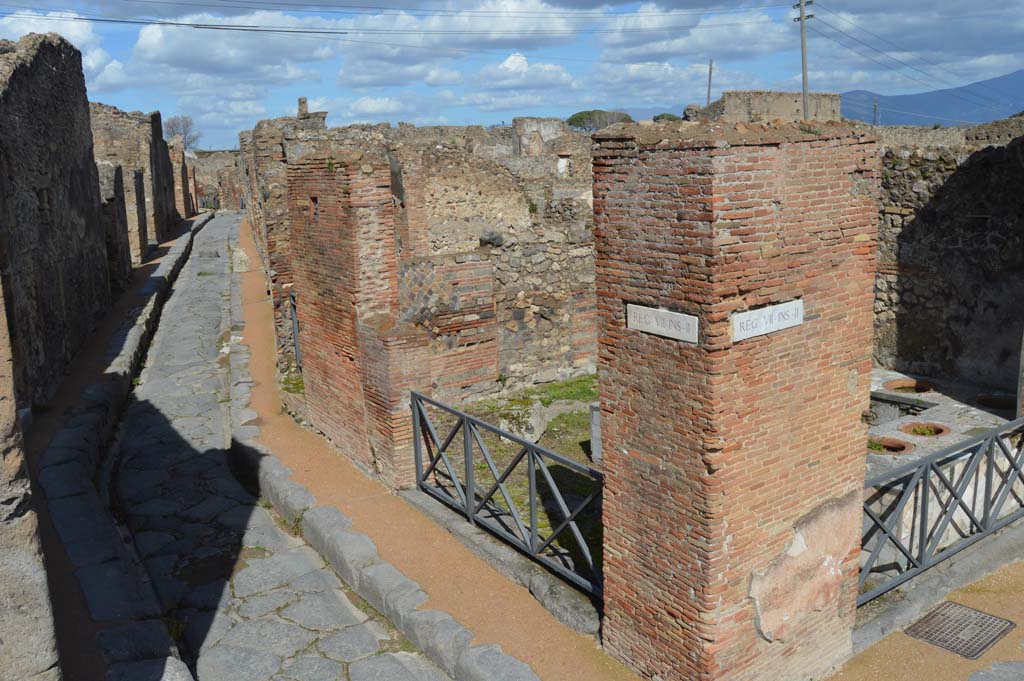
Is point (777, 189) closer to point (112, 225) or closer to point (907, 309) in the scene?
point (907, 309)

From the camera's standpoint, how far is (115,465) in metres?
8.69

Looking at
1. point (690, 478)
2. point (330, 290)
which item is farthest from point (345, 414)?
point (690, 478)

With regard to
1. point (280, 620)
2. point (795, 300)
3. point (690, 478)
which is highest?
point (795, 300)

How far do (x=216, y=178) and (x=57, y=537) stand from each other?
4470 centimetres

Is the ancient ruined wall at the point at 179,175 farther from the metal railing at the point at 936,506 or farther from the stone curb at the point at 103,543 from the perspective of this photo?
the metal railing at the point at 936,506

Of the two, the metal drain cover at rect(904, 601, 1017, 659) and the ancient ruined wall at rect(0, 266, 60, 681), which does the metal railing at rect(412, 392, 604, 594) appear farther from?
the ancient ruined wall at rect(0, 266, 60, 681)

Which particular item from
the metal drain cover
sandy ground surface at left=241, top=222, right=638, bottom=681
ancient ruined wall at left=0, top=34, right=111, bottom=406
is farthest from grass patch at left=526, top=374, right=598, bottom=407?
ancient ruined wall at left=0, top=34, right=111, bottom=406

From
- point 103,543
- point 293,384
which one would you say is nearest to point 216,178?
point 293,384

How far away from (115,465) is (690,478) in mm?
6684

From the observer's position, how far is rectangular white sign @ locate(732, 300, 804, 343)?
160 inches

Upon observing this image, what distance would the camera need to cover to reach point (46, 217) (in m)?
12.2

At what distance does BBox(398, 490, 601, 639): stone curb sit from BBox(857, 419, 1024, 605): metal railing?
5.67 feet

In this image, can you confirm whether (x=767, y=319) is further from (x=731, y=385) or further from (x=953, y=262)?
(x=953, y=262)

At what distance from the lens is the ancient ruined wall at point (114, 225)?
57.5 ft
